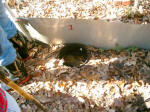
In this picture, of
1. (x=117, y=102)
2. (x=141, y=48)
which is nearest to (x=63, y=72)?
(x=117, y=102)

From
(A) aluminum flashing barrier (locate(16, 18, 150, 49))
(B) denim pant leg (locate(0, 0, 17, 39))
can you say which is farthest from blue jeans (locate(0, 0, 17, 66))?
(A) aluminum flashing barrier (locate(16, 18, 150, 49))

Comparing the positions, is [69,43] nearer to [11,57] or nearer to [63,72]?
[63,72]

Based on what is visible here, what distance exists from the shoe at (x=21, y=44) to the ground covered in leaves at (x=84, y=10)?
1.20 ft

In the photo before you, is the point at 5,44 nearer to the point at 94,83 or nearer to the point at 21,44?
the point at 21,44

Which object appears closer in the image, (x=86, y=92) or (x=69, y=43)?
(x=86, y=92)

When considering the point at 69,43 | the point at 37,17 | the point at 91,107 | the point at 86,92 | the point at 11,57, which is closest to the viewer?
the point at 11,57

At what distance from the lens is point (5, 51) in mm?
1675

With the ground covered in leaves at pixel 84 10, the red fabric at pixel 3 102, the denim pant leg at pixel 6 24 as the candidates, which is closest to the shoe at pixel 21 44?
the denim pant leg at pixel 6 24

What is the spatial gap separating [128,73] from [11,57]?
5.48 feet

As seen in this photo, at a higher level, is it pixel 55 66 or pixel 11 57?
pixel 11 57

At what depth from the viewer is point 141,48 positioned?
2.36 metres

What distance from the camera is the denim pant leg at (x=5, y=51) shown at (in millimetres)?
1615

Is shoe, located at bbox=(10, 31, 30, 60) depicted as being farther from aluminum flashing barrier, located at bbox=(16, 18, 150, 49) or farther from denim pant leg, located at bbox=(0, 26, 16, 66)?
denim pant leg, located at bbox=(0, 26, 16, 66)

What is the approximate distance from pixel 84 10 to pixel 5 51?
4.31 ft
